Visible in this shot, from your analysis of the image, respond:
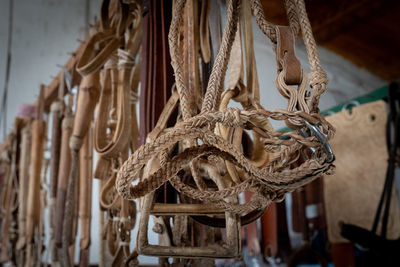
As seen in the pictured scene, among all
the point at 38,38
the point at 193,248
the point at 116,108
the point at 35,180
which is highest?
the point at 38,38

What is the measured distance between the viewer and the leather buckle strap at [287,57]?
1.28 feet

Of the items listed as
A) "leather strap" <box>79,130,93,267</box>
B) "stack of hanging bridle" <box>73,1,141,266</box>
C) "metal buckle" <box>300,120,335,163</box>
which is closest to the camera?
"metal buckle" <box>300,120,335,163</box>

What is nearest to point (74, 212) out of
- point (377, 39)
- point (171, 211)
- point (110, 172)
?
point (110, 172)

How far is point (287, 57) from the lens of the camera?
40cm

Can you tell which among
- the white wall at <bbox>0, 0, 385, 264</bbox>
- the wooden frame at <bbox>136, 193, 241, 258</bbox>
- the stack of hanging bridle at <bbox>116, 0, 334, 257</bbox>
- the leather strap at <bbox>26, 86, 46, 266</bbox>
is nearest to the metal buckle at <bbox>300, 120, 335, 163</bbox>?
the stack of hanging bridle at <bbox>116, 0, 334, 257</bbox>

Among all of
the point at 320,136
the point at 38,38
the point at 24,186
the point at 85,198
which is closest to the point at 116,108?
the point at 85,198

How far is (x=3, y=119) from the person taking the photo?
7.27 ft

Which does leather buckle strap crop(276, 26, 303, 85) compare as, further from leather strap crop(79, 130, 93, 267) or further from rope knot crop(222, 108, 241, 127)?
leather strap crop(79, 130, 93, 267)

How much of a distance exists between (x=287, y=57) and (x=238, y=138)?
0.12m

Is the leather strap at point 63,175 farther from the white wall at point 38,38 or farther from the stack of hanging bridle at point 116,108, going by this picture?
the white wall at point 38,38

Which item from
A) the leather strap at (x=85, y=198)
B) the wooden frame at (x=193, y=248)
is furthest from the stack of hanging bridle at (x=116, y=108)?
the wooden frame at (x=193, y=248)

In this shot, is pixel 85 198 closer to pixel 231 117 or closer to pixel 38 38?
pixel 231 117

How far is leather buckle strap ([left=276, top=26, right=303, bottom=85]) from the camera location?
390mm

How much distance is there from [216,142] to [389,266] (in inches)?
25.1
